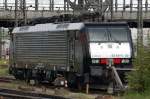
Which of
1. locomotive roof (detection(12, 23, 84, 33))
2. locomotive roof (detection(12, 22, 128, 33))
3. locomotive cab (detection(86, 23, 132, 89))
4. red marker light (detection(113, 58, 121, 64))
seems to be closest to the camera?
locomotive cab (detection(86, 23, 132, 89))

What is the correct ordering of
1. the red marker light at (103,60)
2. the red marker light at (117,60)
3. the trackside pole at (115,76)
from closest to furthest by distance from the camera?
the trackside pole at (115,76), the red marker light at (103,60), the red marker light at (117,60)

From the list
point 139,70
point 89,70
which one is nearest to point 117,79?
point 89,70

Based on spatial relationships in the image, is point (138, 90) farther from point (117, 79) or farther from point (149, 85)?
point (117, 79)

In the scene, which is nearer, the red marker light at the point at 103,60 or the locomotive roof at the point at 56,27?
the red marker light at the point at 103,60

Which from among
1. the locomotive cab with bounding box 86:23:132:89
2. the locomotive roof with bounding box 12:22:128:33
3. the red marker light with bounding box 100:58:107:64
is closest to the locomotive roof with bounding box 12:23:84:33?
the locomotive roof with bounding box 12:22:128:33

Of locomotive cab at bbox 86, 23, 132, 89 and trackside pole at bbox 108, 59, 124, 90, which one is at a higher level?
locomotive cab at bbox 86, 23, 132, 89

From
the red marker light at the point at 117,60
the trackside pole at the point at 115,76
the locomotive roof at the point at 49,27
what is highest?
the locomotive roof at the point at 49,27

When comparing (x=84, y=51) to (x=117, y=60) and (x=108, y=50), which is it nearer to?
(x=108, y=50)

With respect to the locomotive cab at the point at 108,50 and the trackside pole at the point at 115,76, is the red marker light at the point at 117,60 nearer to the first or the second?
the locomotive cab at the point at 108,50

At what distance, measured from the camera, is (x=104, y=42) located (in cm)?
2495

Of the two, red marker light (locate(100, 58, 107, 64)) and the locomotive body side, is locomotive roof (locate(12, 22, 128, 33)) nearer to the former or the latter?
the locomotive body side

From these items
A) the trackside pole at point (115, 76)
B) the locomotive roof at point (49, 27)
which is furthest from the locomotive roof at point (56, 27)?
the trackside pole at point (115, 76)

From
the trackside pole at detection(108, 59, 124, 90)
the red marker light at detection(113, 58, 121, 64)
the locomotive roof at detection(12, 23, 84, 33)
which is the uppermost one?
the locomotive roof at detection(12, 23, 84, 33)

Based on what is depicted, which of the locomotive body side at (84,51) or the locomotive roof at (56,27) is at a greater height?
the locomotive roof at (56,27)
